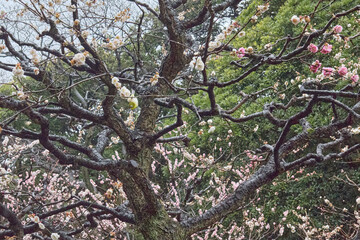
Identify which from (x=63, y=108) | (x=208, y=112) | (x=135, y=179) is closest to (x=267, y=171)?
(x=208, y=112)

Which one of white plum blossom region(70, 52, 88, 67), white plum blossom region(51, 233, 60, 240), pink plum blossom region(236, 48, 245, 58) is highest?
white plum blossom region(70, 52, 88, 67)

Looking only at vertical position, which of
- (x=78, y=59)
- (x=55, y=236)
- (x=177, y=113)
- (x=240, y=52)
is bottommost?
(x=55, y=236)

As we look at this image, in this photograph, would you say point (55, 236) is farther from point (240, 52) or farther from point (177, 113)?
point (240, 52)

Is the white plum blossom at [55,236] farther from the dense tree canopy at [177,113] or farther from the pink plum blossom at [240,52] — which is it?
the pink plum blossom at [240,52]

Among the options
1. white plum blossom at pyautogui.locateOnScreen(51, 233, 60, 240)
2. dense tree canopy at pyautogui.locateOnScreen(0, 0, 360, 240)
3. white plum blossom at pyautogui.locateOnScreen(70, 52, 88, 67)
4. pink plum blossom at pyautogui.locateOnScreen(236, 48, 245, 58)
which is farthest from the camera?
white plum blossom at pyautogui.locateOnScreen(51, 233, 60, 240)

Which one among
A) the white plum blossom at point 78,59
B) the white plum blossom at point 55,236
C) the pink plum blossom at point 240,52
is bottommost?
the white plum blossom at point 55,236

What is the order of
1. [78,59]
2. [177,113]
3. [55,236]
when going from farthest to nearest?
[55,236] → [177,113] → [78,59]

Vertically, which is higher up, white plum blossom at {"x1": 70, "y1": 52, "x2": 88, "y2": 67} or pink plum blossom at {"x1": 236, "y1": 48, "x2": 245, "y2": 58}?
white plum blossom at {"x1": 70, "y1": 52, "x2": 88, "y2": 67}

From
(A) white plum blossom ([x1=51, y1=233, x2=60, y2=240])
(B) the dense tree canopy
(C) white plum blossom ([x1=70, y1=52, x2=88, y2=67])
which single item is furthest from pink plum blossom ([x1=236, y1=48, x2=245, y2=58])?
(A) white plum blossom ([x1=51, y1=233, x2=60, y2=240])

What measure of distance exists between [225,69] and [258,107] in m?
1.55

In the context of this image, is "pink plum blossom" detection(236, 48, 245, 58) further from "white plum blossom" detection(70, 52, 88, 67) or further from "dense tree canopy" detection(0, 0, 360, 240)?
"white plum blossom" detection(70, 52, 88, 67)

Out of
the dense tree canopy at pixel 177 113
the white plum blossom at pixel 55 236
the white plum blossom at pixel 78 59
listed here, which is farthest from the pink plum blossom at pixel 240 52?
the white plum blossom at pixel 55 236

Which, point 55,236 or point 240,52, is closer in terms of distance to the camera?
point 240,52

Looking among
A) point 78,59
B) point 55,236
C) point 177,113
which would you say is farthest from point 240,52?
point 55,236
